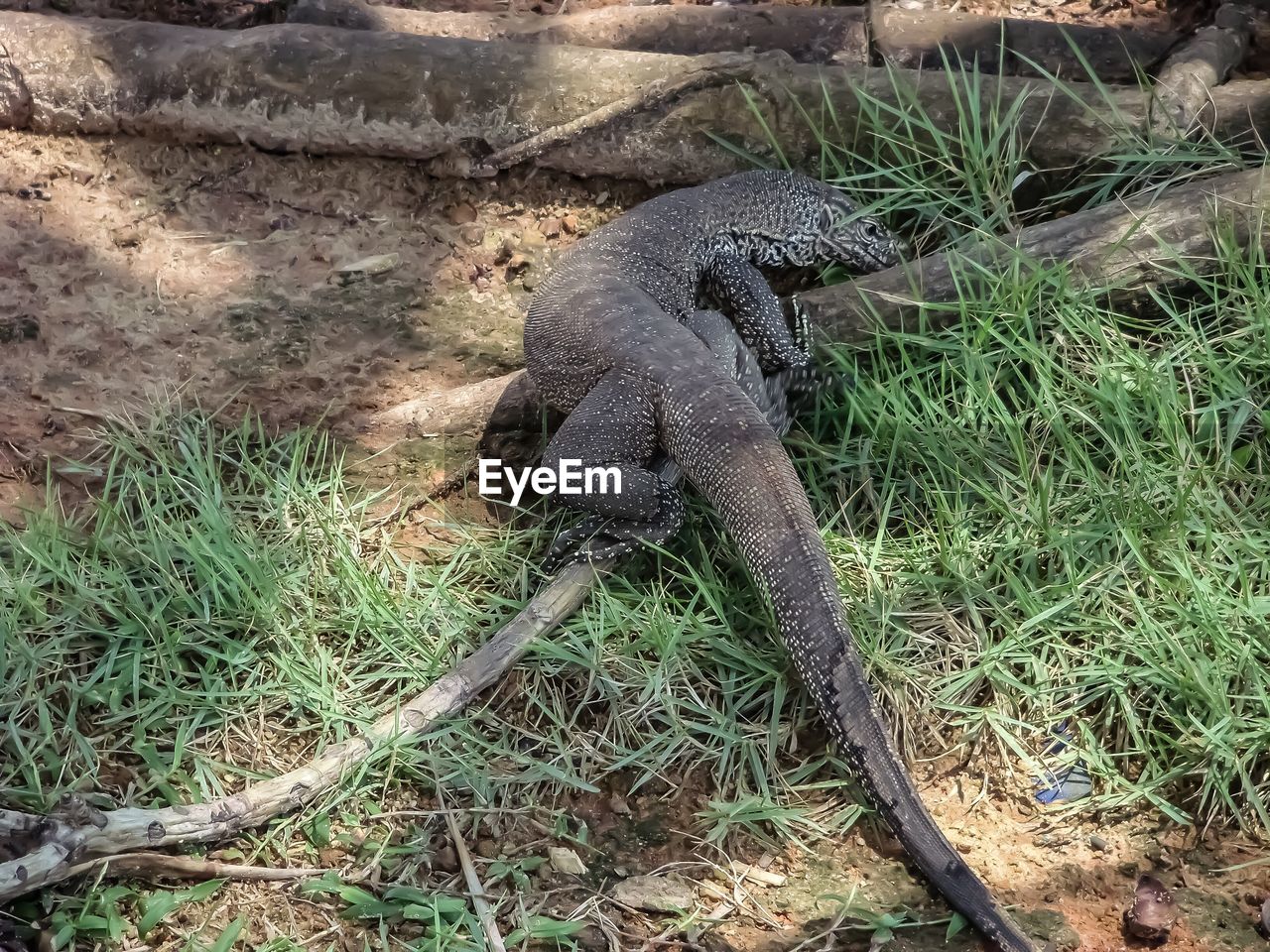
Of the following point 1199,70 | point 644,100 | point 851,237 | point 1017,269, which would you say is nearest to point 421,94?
point 644,100

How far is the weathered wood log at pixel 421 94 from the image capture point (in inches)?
194

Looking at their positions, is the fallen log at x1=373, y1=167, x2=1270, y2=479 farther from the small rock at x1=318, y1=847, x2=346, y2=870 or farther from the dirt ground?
the small rock at x1=318, y1=847, x2=346, y2=870

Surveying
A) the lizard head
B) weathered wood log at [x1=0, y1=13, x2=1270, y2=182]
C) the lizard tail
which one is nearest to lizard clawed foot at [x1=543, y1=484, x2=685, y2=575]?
the lizard tail

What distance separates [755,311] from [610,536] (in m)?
1.28

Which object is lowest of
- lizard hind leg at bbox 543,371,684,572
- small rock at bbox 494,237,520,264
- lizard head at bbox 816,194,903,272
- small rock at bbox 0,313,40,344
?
small rock at bbox 0,313,40,344

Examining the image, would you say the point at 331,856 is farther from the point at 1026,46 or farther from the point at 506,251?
the point at 1026,46

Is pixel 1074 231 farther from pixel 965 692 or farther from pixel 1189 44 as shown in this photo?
pixel 965 692

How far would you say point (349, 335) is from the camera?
4.71m

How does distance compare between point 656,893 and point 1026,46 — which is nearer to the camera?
point 656,893

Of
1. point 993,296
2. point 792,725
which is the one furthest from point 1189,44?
point 792,725

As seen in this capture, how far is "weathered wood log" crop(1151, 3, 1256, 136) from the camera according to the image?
14.4ft

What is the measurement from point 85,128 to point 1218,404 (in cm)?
510

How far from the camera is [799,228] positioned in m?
4.78

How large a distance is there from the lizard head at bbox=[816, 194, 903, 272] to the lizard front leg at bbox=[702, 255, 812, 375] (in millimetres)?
324
